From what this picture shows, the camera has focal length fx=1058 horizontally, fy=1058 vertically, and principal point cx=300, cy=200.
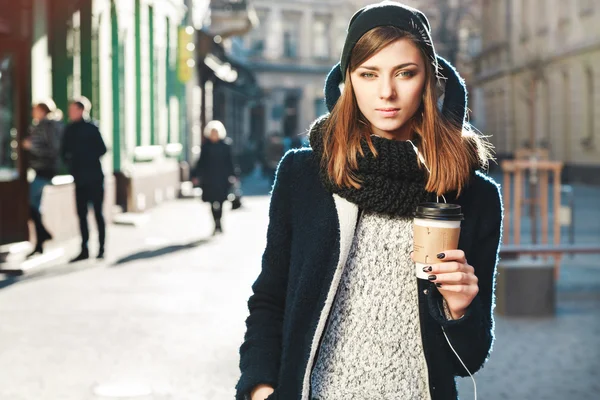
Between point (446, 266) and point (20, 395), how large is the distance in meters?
4.37

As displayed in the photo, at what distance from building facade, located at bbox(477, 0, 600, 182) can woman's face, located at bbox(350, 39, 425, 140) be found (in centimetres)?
2368

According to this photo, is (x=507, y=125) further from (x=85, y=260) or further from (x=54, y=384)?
(x=54, y=384)

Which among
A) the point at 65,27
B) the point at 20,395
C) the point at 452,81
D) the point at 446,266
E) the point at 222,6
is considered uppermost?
the point at 222,6

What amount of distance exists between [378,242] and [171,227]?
49.1 feet

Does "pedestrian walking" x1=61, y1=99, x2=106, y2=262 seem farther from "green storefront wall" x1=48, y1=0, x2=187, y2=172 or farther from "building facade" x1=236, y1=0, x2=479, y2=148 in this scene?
"building facade" x1=236, y1=0, x2=479, y2=148

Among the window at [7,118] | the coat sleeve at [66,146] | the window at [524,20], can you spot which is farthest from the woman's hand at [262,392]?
the window at [524,20]

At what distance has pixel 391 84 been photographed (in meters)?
2.35

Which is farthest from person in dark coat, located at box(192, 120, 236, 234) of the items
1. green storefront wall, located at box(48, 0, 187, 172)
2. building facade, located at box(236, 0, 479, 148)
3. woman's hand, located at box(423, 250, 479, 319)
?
building facade, located at box(236, 0, 479, 148)

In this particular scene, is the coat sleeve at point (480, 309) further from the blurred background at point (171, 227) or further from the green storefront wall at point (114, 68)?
the green storefront wall at point (114, 68)

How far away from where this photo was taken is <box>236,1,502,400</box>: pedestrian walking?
2.33m

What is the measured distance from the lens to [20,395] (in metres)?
5.98

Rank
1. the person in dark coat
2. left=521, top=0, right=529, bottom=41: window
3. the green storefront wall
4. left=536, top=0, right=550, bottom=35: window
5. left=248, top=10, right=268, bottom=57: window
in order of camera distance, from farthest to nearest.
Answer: left=248, top=10, right=268, bottom=57: window → left=521, top=0, right=529, bottom=41: window → left=536, top=0, right=550, bottom=35: window → the person in dark coat → the green storefront wall

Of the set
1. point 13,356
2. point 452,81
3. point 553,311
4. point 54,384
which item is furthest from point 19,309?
point 452,81

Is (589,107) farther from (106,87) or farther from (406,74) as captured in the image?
(406,74)
